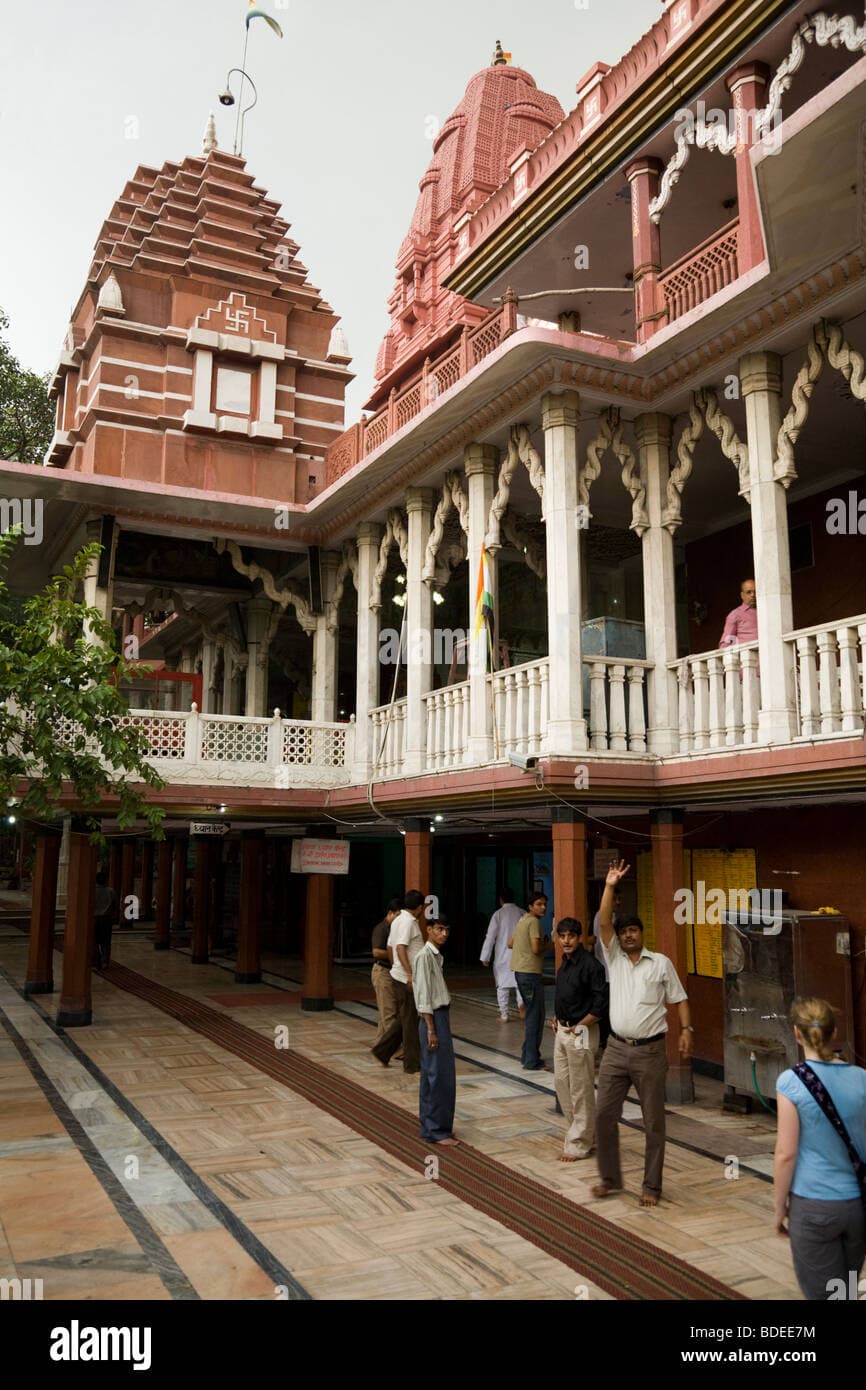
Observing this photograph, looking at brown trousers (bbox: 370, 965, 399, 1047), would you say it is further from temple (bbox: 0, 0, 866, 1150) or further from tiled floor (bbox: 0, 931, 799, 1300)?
temple (bbox: 0, 0, 866, 1150)

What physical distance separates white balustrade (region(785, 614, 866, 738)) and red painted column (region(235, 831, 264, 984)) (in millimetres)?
11488

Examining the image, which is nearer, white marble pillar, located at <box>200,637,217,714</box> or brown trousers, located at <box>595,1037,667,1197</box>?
brown trousers, located at <box>595,1037,667,1197</box>

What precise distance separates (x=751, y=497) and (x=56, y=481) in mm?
9616

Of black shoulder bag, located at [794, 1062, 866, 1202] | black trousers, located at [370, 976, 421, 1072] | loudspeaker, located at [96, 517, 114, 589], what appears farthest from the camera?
loudspeaker, located at [96, 517, 114, 589]

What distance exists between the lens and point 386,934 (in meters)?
11.9

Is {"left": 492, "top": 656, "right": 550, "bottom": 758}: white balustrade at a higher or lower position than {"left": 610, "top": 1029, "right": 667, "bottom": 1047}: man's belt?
higher

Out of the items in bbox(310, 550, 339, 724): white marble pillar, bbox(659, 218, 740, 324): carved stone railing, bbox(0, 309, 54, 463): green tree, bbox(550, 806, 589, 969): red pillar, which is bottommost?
bbox(550, 806, 589, 969): red pillar

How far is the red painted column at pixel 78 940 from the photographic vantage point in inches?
542

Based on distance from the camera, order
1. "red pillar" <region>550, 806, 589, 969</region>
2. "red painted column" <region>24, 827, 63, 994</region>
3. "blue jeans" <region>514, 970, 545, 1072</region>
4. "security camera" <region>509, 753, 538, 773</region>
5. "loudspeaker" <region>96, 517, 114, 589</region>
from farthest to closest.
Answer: "red painted column" <region>24, 827, 63, 994</region> → "loudspeaker" <region>96, 517, 114, 589</region> → "blue jeans" <region>514, 970, 545, 1072</region> → "security camera" <region>509, 753, 538, 773</region> → "red pillar" <region>550, 806, 589, 969</region>

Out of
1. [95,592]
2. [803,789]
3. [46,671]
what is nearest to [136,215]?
[95,592]

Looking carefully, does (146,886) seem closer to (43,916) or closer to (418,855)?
(43,916)

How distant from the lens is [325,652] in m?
16.1

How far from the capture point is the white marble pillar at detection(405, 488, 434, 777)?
1276 cm

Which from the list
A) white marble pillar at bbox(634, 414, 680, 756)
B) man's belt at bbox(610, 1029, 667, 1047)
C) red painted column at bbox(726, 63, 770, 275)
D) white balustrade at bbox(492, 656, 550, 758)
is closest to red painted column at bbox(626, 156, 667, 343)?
white marble pillar at bbox(634, 414, 680, 756)
